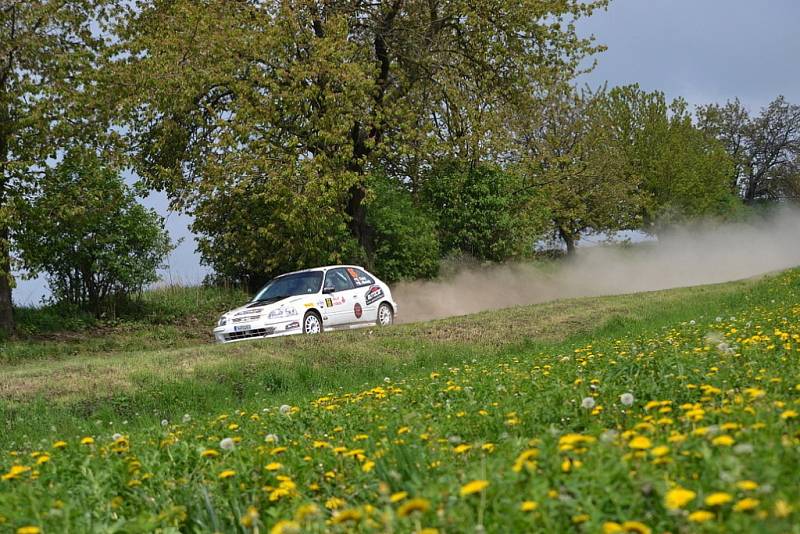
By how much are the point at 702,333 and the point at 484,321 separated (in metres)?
8.03

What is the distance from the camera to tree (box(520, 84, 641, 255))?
1748 inches

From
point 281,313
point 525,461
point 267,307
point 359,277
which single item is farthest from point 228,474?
point 359,277

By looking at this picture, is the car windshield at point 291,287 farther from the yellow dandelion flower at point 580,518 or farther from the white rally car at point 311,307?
the yellow dandelion flower at point 580,518

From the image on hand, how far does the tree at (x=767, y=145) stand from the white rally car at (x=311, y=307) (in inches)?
2698

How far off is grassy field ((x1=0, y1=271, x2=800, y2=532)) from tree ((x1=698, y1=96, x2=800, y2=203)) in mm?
74756

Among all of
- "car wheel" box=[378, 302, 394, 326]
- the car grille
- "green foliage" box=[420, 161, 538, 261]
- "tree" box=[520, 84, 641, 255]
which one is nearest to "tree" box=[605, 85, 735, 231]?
"tree" box=[520, 84, 641, 255]

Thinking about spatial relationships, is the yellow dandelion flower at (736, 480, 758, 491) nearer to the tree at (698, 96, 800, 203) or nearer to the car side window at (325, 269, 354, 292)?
the car side window at (325, 269, 354, 292)

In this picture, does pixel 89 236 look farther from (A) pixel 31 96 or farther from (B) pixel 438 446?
(B) pixel 438 446

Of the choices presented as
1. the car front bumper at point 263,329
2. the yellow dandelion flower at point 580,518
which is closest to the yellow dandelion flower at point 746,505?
the yellow dandelion flower at point 580,518

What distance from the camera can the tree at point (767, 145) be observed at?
267 ft

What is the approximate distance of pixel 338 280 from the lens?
20281 mm

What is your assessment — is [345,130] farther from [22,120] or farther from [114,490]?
[114,490]

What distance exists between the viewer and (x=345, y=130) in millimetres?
24281

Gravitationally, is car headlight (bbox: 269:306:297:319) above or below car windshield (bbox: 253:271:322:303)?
below
